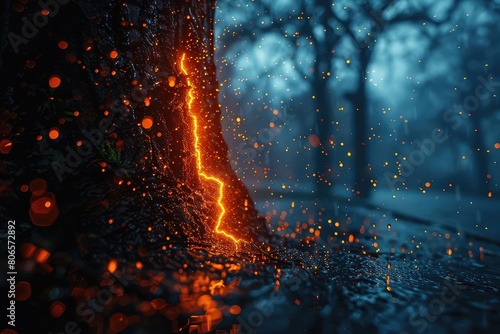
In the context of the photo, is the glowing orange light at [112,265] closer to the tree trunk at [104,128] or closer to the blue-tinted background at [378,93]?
the tree trunk at [104,128]

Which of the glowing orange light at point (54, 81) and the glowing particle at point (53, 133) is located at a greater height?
the glowing orange light at point (54, 81)

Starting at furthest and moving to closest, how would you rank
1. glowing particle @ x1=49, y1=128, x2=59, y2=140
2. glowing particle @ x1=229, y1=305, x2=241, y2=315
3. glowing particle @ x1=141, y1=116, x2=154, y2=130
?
glowing particle @ x1=141, y1=116, x2=154, y2=130, glowing particle @ x1=49, y1=128, x2=59, y2=140, glowing particle @ x1=229, y1=305, x2=241, y2=315

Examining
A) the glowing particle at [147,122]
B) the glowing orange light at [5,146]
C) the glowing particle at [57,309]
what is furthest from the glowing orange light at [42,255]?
the glowing particle at [147,122]

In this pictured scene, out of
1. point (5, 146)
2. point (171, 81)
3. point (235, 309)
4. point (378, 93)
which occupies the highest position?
point (378, 93)

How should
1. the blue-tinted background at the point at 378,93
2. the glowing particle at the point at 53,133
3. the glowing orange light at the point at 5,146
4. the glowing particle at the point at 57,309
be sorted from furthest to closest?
the blue-tinted background at the point at 378,93
the glowing particle at the point at 53,133
the glowing orange light at the point at 5,146
the glowing particle at the point at 57,309

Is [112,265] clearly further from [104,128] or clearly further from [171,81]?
[171,81]

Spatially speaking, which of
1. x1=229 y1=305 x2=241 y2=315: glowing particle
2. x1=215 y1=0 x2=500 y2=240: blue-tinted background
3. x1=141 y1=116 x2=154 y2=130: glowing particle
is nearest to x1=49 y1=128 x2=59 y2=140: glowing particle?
x1=141 y1=116 x2=154 y2=130: glowing particle

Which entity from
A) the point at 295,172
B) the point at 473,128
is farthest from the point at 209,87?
the point at 295,172

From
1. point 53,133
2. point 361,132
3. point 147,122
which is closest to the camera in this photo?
point 53,133

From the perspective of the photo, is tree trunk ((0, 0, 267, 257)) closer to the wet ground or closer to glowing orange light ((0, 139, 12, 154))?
glowing orange light ((0, 139, 12, 154))

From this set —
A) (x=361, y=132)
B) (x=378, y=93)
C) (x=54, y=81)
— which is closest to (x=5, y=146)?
(x=54, y=81)

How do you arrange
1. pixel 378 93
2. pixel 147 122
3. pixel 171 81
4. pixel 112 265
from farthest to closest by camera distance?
pixel 378 93 → pixel 171 81 → pixel 147 122 → pixel 112 265
